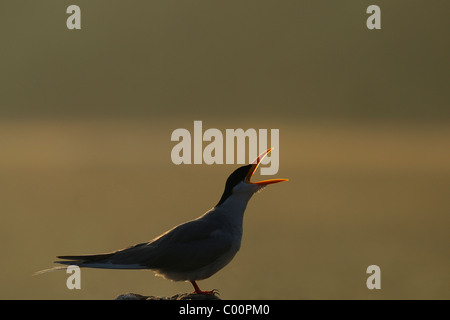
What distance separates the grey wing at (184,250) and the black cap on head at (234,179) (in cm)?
34

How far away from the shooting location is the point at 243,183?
5.72 metres

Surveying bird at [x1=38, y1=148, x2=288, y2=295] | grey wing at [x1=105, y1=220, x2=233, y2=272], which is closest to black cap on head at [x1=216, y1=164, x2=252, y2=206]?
bird at [x1=38, y1=148, x2=288, y2=295]

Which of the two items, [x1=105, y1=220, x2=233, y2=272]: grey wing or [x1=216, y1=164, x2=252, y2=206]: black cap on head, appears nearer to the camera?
[x1=105, y1=220, x2=233, y2=272]: grey wing

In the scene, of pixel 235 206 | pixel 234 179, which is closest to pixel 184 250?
pixel 235 206

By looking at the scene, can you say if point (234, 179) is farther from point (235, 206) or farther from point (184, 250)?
point (184, 250)

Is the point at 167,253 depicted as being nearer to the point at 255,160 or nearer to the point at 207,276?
the point at 207,276

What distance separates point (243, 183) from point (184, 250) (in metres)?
0.85

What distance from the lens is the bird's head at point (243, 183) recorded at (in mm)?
5707

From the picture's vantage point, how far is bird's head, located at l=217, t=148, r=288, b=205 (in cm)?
571

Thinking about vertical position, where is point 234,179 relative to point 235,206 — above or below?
above

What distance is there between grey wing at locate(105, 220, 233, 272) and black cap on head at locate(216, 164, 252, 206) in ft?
1.13

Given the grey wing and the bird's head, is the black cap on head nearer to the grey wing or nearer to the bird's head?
the bird's head
